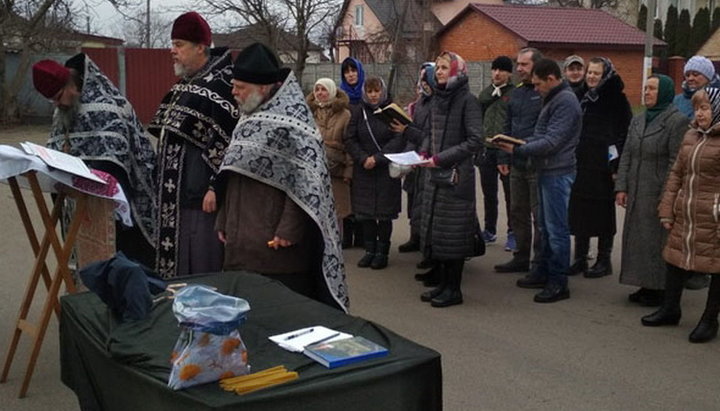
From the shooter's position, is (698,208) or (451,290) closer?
(698,208)

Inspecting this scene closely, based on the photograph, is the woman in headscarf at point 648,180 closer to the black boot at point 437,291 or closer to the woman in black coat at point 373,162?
the black boot at point 437,291

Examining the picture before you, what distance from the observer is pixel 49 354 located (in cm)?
475

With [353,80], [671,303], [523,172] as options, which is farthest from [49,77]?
[671,303]

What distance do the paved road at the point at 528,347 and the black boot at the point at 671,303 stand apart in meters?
0.07

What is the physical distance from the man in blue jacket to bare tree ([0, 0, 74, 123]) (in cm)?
1741

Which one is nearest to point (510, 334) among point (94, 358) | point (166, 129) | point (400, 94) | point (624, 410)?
point (624, 410)

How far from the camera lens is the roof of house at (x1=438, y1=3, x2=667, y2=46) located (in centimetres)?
3082

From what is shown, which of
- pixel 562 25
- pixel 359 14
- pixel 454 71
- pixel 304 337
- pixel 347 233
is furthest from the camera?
pixel 359 14

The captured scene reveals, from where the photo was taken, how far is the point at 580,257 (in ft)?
22.3

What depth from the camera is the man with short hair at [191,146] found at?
4324mm

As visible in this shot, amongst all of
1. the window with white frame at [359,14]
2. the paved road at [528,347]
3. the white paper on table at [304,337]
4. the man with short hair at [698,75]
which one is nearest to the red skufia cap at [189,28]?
the paved road at [528,347]

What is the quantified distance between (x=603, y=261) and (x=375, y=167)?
203 centimetres

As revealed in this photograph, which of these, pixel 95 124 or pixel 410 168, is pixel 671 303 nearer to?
pixel 410 168

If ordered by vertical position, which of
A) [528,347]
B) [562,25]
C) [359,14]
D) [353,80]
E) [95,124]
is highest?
[359,14]
